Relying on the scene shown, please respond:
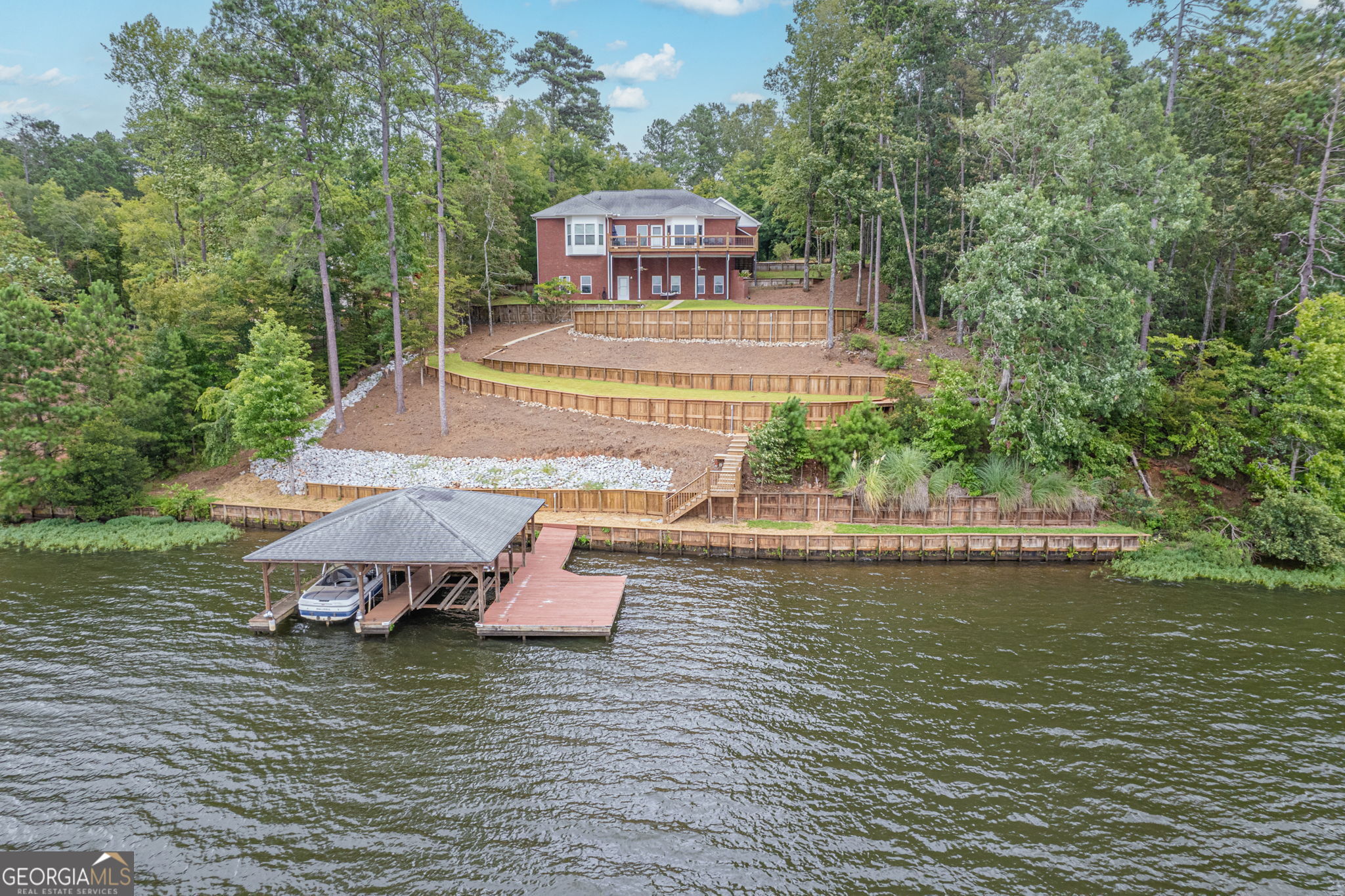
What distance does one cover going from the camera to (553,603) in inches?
786

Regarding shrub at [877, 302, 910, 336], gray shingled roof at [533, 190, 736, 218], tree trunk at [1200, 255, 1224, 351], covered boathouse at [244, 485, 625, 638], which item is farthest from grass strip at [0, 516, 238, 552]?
tree trunk at [1200, 255, 1224, 351]

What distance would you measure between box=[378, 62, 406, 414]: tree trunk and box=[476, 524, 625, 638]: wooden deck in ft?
51.5

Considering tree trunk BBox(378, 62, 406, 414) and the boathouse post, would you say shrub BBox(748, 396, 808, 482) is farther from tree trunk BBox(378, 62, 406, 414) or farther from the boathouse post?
tree trunk BBox(378, 62, 406, 414)

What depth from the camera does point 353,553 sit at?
60.5ft

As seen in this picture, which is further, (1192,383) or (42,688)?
(1192,383)

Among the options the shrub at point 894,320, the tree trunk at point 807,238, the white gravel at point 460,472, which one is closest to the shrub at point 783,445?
the white gravel at point 460,472

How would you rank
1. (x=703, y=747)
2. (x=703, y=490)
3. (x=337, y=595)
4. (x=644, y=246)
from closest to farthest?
(x=703, y=747)
(x=337, y=595)
(x=703, y=490)
(x=644, y=246)

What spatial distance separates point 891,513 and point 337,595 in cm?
1904

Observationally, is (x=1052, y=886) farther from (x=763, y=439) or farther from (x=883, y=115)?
(x=883, y=115)

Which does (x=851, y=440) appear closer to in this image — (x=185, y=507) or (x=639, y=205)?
(x=185, y=507)

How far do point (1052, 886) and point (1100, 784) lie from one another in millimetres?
3118

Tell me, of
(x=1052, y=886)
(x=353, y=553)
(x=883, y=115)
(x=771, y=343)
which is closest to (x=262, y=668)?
(x=353, y=553)

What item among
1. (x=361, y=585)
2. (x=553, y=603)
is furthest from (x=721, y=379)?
(x=361, y=585)

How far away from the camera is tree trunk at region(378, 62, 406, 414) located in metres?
30.3
